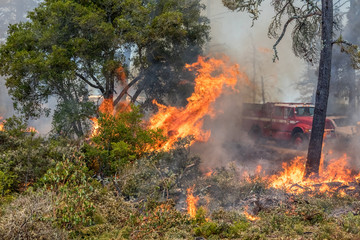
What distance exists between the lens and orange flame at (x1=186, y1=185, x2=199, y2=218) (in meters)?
7.74

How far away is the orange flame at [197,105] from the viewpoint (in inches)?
526

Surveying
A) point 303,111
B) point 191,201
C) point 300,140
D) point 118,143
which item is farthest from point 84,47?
point 300,140

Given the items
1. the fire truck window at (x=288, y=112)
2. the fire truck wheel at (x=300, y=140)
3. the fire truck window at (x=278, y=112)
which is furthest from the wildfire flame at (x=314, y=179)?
the fire truck window at (x=278, y=112)

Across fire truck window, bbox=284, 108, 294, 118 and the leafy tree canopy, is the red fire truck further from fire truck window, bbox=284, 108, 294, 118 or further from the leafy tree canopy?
the leafy tree canopy

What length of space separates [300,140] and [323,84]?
21.3 ft

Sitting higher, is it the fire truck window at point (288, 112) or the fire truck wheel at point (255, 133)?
the fire truck window at point (288, 112)

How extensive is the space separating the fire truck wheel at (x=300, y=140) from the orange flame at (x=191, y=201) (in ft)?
28.5

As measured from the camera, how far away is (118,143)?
9805mm

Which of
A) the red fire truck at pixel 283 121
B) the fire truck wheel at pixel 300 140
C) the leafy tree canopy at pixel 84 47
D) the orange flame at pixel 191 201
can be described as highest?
the leafy tree canopy at pixel 84 47

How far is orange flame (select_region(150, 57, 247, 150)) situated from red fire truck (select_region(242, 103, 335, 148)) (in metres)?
3.40

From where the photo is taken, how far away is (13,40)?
12703mm

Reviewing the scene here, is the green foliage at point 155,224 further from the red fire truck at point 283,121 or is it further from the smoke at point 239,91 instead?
the red fire truck at point 283,121

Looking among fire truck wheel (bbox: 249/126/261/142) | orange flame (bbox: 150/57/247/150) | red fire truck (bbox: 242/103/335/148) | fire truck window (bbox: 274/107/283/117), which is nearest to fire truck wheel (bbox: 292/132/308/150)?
red fire truck (bbox: 242/103/335/148)

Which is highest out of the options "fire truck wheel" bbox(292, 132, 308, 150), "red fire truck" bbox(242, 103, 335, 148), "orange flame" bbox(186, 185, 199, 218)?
"red fire truck" bbox(242, 103, 335, 148)
